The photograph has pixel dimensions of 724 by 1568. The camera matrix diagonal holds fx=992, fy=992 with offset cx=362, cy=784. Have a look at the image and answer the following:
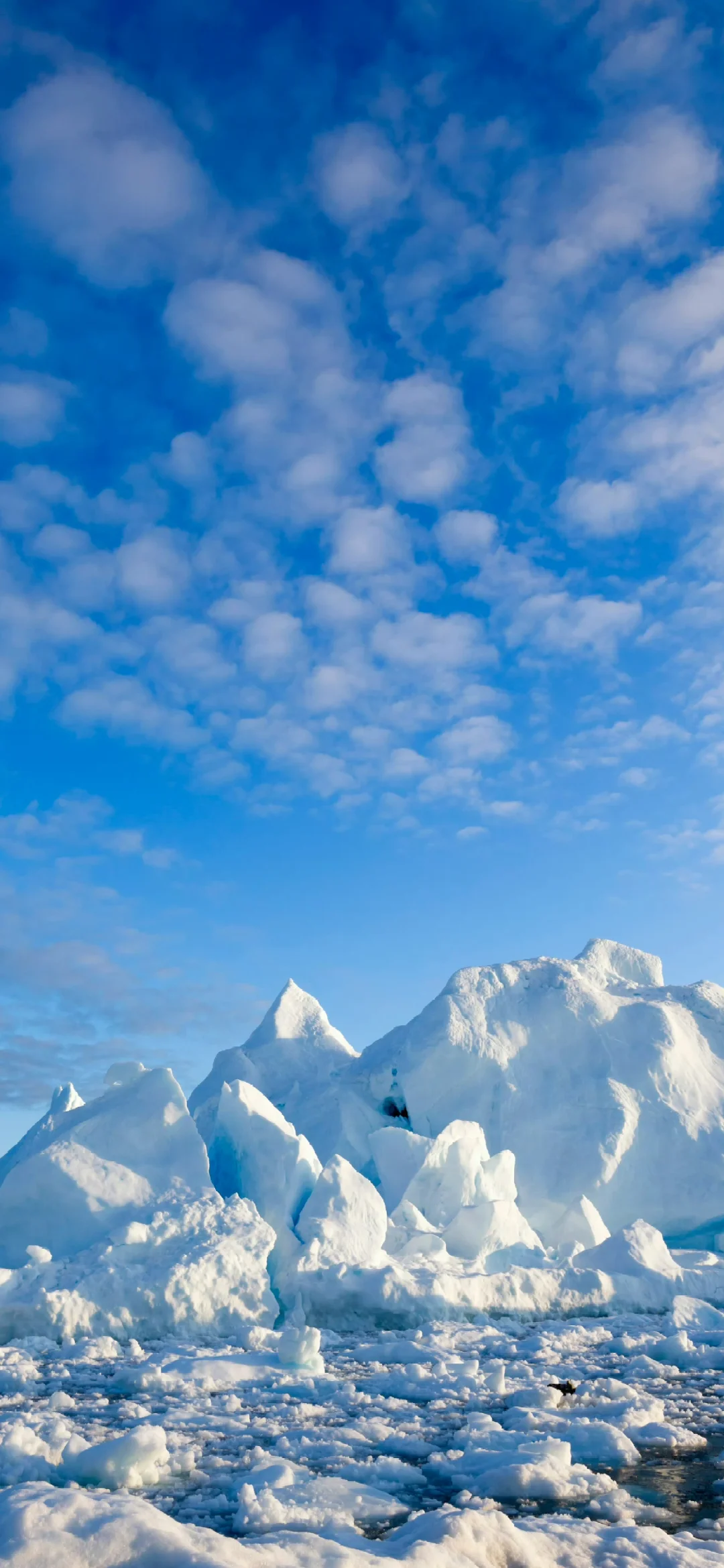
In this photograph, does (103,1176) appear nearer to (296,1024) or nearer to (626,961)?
(296,1024)

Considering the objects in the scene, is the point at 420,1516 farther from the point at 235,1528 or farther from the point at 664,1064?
the point at 664,1064

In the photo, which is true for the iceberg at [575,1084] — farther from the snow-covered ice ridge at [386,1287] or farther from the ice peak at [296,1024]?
the ice peak at [296,1024]

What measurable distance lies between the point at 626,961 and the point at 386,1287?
14486mm

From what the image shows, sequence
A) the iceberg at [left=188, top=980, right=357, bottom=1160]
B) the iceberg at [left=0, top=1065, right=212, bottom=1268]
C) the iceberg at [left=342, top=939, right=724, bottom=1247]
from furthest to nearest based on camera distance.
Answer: the iceberg at [left=188, top=980, right=357, bottom=1160]
the iceberg at [left=342, top=939, right=724, bottom=1247]
the iceberg at [left=0, top=1065, right=212, bottom=1268]

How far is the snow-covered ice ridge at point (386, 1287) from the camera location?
5.59 metres

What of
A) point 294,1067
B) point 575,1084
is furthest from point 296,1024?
point 575,1084

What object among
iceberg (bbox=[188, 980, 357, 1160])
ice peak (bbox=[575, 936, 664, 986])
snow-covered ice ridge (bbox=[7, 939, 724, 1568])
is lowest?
snow-covered ice ridge (bbox=[7, 939, 724, 1568])

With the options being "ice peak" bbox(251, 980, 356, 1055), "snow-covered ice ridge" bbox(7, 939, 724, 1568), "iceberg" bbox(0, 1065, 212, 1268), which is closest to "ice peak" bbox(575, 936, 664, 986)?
"snow-covered ice ridge" bbox(7, 939, 724, 1568)

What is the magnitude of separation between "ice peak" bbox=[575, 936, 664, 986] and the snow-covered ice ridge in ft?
0.23

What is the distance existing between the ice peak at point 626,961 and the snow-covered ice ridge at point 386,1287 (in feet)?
0.23

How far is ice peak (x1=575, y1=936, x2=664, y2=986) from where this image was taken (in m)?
25.5

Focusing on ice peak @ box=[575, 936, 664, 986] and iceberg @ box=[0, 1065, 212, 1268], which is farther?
ice peak @ box=[575, 936, 664, 986]

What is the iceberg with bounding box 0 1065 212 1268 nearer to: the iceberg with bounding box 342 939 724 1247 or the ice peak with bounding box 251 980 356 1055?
the iceberg with bounding box 342 939 724 1247

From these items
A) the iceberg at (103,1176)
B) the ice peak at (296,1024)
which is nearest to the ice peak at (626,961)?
the ice peak at (296,1024)
